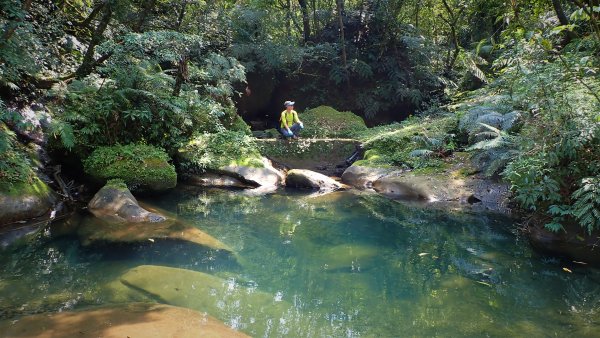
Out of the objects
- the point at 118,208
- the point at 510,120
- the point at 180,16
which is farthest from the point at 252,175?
the point at 510,120

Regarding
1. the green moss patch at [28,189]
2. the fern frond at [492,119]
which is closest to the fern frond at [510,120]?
the fern frond at [492,119]

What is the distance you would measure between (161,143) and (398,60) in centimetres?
1145

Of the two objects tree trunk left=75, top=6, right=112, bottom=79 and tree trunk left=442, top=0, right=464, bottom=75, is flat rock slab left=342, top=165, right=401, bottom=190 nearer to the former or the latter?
tree trunk left=75, top=6, right=112, bottom=79

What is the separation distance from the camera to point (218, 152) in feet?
36.8

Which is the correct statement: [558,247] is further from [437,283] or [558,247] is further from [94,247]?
[94,247]

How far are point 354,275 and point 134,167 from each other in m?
5.49

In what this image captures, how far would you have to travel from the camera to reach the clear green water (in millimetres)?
4406

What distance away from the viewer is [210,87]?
40.5 feet

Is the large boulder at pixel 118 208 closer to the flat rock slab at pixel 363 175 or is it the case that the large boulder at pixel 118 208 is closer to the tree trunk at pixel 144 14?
the tree trunk at pixel 144 14

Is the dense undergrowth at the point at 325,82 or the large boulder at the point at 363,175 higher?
the dense undergrowth at the point at 325,82

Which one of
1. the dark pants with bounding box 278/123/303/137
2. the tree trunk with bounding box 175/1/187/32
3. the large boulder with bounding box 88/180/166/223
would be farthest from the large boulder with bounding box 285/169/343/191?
the tree trunk with bounding box 175/1/187/32

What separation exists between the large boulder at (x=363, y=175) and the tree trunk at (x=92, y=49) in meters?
6.93

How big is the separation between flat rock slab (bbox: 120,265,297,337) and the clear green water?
0.10ft

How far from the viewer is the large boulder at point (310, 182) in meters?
10.9
